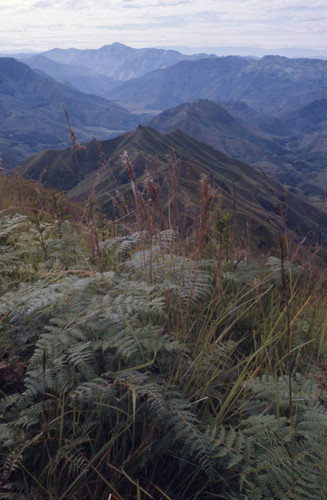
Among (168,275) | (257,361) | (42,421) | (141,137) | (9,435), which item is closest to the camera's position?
(9,435)

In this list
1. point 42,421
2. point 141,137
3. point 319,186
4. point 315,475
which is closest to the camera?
point 315,475

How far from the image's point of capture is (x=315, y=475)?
1.35 meters

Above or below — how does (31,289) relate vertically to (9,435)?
above

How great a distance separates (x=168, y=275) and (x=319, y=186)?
212 metres

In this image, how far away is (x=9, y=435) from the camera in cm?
157

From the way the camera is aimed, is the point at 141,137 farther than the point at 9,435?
Yes

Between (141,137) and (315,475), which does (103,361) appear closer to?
(315,475)

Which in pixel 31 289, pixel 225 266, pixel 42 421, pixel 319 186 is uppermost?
pixel 31 289

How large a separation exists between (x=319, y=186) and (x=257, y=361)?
212m

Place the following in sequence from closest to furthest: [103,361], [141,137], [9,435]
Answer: [9,435] → [103,361] → [141,137]

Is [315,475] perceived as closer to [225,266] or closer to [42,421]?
[42,421]

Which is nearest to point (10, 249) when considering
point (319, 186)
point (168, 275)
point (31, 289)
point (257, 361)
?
point (31, 289)

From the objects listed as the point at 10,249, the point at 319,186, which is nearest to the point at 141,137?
the point at 319,186

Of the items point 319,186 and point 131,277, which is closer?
point 131,277
